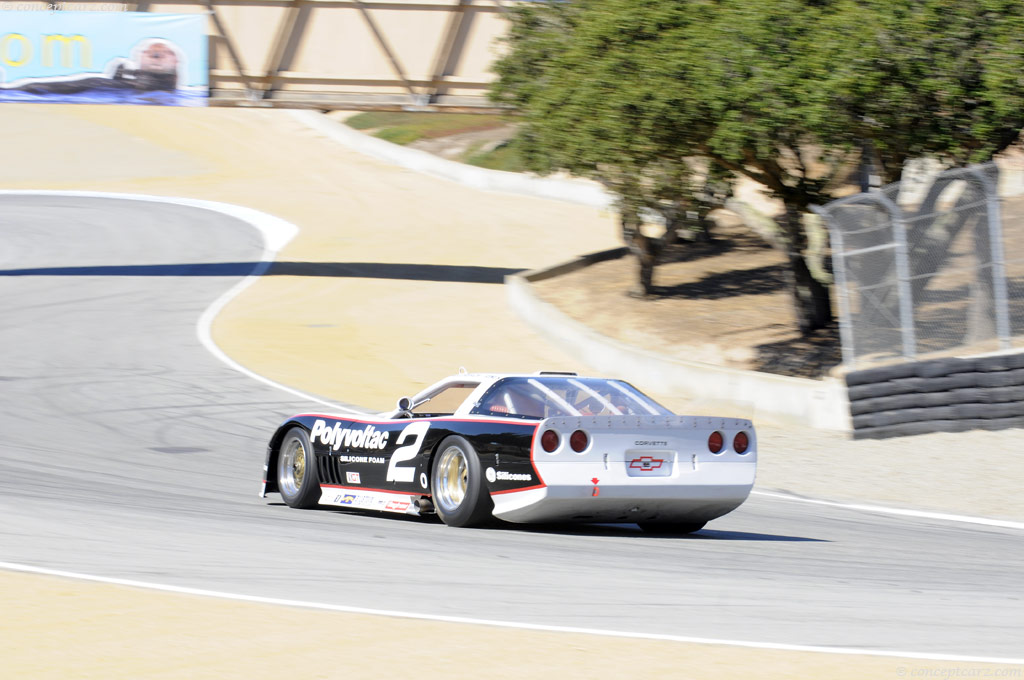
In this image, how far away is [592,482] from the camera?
8.25 metres

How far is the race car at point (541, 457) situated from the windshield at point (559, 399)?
0.03 feet

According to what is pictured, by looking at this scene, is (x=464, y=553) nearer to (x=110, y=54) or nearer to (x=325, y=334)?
(x=325, y=334)

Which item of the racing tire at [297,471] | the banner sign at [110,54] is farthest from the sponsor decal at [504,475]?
the banner sign at [110,54]

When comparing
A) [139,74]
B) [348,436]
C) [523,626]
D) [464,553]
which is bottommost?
[523,626]

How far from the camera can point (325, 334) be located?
24.5 m

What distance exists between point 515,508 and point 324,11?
23.2 metres

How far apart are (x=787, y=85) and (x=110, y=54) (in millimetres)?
17777

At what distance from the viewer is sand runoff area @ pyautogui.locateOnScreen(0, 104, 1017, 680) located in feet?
16.3

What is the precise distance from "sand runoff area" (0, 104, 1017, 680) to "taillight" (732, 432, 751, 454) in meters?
3.65

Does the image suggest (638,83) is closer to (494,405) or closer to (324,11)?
(494,405)

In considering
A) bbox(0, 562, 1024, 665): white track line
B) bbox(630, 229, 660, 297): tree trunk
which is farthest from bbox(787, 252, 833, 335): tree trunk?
bbox(0, 562, 1024, 665): white track line

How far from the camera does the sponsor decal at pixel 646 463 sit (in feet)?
27.6

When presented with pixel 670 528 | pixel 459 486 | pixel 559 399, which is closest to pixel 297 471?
pixel 459 486

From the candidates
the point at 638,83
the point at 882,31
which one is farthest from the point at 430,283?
the point at 882,31
